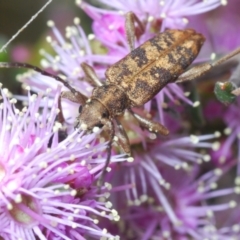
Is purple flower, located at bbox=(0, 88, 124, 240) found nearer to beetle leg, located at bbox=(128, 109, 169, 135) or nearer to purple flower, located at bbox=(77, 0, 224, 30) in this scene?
beetle leg, located at bbox=(128, 109, 169, 135)

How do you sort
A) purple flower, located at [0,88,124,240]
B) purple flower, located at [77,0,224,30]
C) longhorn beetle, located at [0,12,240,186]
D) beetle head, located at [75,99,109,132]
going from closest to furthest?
purple flower, located at [0,88,124,240], beetle head, located at [75,99,109,132], longhorn beetle, located at [0,12,240,186], purple flower, located at [77,0,224,30]

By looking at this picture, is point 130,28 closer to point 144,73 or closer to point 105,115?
point 144,73

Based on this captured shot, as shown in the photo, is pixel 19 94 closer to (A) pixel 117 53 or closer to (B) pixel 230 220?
(A) pixel 117 53

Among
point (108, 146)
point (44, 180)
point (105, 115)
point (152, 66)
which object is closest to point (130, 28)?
point (152, 66)

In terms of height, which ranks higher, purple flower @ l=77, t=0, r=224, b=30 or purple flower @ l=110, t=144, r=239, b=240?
purple flower @ l=77, t=0, r=224, b=30

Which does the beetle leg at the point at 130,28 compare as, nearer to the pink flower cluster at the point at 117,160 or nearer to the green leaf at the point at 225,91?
the pink flower cluster at the point at 117,160

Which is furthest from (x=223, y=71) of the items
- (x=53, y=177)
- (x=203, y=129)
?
(x=53, y=177)

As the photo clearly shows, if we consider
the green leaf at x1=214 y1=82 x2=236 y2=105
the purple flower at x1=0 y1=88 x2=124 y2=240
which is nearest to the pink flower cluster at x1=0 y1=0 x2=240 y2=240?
the purple flower at x1=0 y1=88 x2=124 y2=240
